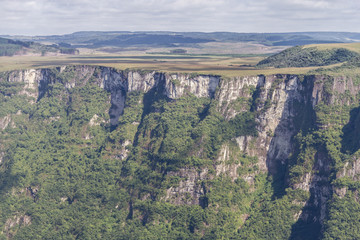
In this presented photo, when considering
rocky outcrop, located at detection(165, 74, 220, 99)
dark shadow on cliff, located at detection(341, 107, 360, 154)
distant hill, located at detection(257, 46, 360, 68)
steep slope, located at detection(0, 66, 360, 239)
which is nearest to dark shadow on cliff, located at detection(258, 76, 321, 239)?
steep slope, located at detection(0, 66, 360, 239)

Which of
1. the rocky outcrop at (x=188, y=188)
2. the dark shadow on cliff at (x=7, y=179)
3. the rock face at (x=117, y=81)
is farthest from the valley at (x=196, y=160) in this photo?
the rock face at (x=117, y=81)

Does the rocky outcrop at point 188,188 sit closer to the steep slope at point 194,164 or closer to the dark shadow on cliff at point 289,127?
the steep slope at point 194,164

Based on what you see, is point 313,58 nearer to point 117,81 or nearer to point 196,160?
point 196,160

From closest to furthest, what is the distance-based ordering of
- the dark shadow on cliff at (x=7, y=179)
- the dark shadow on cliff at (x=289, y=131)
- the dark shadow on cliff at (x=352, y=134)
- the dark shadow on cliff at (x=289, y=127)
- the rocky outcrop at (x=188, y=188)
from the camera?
1. the dark shadow on cliff at (x=352, y=134)
2. the rocky outcrop at (x=188, y=188)
3. the dark shadow on cliff at (x=289, y=131)
4. the dark shadow on cliff at (x=289, y=127)
5. the dark shadow on cliff at (x=7, y=179)

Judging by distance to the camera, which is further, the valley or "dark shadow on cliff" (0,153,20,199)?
"dark shadow on cliff" (0,153,20,199)

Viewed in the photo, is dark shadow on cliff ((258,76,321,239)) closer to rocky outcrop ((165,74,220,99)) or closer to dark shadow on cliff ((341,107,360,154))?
dark shadow on cliff ((341,107,360,154))
